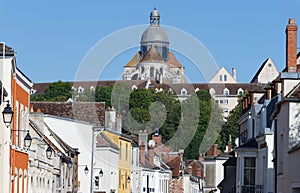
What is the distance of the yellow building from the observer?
2985 inches

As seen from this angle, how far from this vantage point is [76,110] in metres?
70.9

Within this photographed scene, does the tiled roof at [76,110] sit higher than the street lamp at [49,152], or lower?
higher

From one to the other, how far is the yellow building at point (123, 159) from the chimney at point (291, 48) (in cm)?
3039

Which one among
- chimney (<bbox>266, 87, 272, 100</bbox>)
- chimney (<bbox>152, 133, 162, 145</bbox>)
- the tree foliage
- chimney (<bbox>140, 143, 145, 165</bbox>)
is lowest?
chimney (<bbox>140, 143, 145, 165</bbox>)

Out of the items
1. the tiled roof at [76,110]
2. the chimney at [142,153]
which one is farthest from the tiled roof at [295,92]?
the chimney at [142,153]

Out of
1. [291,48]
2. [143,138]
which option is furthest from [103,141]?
[291,48]

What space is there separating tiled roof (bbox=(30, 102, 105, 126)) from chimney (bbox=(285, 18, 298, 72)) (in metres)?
27.1

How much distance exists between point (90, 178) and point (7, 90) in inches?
1156

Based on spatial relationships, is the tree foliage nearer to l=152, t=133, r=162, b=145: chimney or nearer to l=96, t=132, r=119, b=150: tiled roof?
l=152, t=133, r=162, b=145: chimney

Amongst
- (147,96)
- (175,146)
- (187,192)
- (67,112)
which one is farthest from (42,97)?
(67,112)

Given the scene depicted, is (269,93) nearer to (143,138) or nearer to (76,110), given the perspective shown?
(76,110)

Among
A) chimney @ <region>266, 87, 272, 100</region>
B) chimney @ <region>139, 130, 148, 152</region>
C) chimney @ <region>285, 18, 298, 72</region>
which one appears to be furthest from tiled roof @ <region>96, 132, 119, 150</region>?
chimney @ <region>285, 18, 298, 72</region>

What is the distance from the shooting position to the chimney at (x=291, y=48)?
4292 cm

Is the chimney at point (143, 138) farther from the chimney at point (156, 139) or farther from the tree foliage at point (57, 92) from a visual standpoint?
the tree foliage at point (57, 92)
